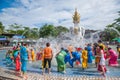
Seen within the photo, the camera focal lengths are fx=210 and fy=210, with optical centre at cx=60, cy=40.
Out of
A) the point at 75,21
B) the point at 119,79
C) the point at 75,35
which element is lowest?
the point at 119,79

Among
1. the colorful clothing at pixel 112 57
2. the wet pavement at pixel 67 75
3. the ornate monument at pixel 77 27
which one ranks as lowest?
the wet pavement at pixel 67 75

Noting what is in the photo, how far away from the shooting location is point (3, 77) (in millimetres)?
10406

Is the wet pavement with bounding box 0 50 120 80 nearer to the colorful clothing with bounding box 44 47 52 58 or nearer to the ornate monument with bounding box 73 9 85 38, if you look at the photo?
the colorful clothing with bounding box 44 47 52 58

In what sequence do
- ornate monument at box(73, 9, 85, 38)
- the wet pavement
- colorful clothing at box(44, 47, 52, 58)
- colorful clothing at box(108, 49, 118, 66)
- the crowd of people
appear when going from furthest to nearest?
ornate monument at box(73, 9, 85, 38) → colorful clothing at box(108, 49, 118, 66) → colorful clothing at box(44, 47, 52, 58) → the crowd of people → the wet pavement

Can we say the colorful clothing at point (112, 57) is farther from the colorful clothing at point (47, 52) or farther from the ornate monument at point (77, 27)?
the ornate monument at point (77, 27)

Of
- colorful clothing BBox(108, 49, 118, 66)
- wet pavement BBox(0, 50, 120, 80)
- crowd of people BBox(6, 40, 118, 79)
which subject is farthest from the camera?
colorful clothing BBox(108, 49, 118, 66)

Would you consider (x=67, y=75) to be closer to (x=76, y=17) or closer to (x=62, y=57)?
(x=62, y=57)

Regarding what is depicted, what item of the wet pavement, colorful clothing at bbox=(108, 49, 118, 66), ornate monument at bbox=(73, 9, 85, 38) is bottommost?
the wet pavement

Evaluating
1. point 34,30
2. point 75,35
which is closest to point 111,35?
point 34,30

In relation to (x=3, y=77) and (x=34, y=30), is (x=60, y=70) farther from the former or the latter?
(x=34, y=30)

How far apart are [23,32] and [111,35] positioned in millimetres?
38771

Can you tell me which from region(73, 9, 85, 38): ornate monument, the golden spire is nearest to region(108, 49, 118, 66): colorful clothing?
region(73, 9, 85, 38): ornate monument

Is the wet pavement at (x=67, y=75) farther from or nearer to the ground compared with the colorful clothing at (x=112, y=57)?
nearer to the ground

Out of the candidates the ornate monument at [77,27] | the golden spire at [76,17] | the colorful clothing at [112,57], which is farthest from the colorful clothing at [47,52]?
the golden spire at [76,17]
